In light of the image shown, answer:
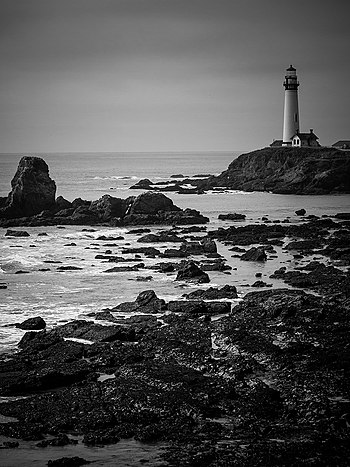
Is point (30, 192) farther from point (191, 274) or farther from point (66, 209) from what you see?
point (191, 274)

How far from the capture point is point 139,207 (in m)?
76.4

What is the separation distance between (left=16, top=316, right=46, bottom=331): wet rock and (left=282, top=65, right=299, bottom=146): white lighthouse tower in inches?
3980

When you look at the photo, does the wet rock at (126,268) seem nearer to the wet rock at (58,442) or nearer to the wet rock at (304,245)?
the wet rock at (304,245)

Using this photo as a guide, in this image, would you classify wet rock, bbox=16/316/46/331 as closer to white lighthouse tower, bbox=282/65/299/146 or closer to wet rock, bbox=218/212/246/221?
wet rock, bbox=218/212/246/221

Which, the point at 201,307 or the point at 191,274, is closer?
the point at 201,307

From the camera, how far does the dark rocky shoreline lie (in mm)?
19375

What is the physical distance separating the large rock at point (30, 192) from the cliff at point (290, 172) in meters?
40.8

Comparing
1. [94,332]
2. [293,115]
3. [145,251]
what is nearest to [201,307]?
[94,332]

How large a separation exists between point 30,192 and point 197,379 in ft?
188

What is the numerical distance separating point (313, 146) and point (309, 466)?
11096 cm

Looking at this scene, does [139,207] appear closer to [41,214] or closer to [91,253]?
[41,214]

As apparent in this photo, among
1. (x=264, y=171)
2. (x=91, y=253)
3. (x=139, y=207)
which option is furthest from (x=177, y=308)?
(x=264, y=171)

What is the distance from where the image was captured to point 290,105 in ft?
417

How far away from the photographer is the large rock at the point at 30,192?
7738 cm
